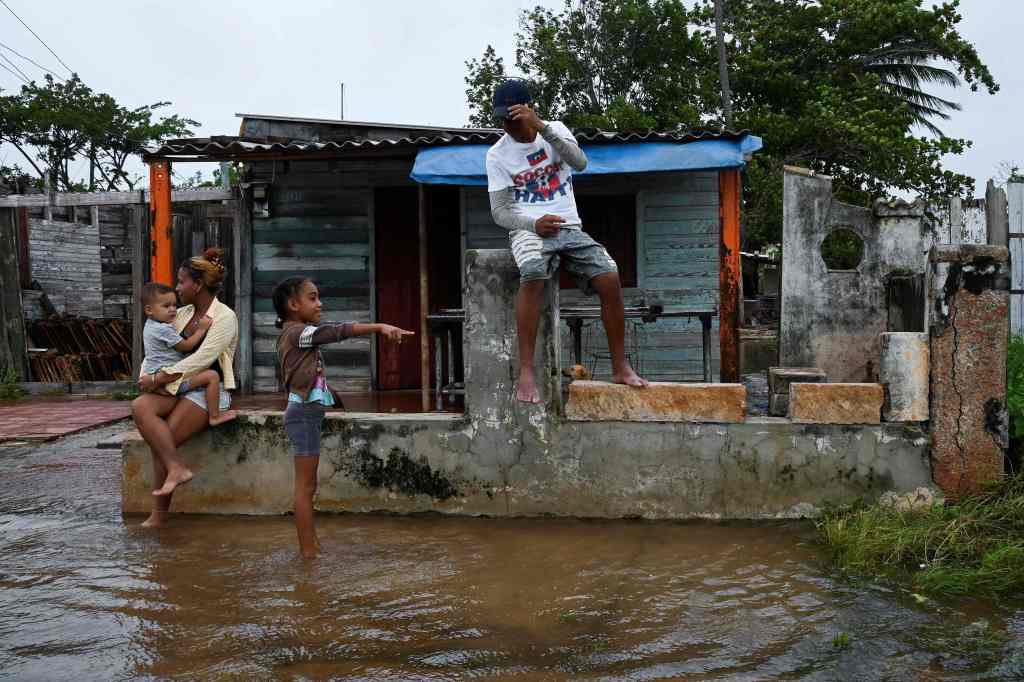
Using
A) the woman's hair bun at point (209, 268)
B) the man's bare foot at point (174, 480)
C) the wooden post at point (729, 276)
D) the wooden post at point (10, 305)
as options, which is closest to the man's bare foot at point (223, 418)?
the man's bare foot at point (174, 480)

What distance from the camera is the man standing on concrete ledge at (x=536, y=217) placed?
4.60 m

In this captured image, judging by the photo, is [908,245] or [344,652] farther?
[908,245]

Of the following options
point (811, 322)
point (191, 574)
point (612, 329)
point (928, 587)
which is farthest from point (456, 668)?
point (811, 322)

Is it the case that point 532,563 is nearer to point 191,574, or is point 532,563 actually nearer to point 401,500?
point 401,500

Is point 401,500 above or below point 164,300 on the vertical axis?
below

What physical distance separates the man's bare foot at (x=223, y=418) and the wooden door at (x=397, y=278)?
514 cm

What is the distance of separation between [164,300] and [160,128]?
24519 millimetres

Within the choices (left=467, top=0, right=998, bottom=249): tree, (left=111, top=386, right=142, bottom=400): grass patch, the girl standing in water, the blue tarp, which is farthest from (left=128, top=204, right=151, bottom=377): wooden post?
(left=467, top=0, right=998, bottom=249): tree

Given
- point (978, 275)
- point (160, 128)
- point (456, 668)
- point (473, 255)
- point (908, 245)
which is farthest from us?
point (160, 128)

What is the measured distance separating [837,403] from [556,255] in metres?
1.67

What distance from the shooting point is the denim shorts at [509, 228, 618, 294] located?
15.1 ft

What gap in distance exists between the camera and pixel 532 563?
4059 millimetres

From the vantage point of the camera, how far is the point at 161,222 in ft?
28.7

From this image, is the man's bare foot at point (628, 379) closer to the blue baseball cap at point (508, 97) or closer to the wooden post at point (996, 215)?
the blue baseball cap at point (508, 97)
